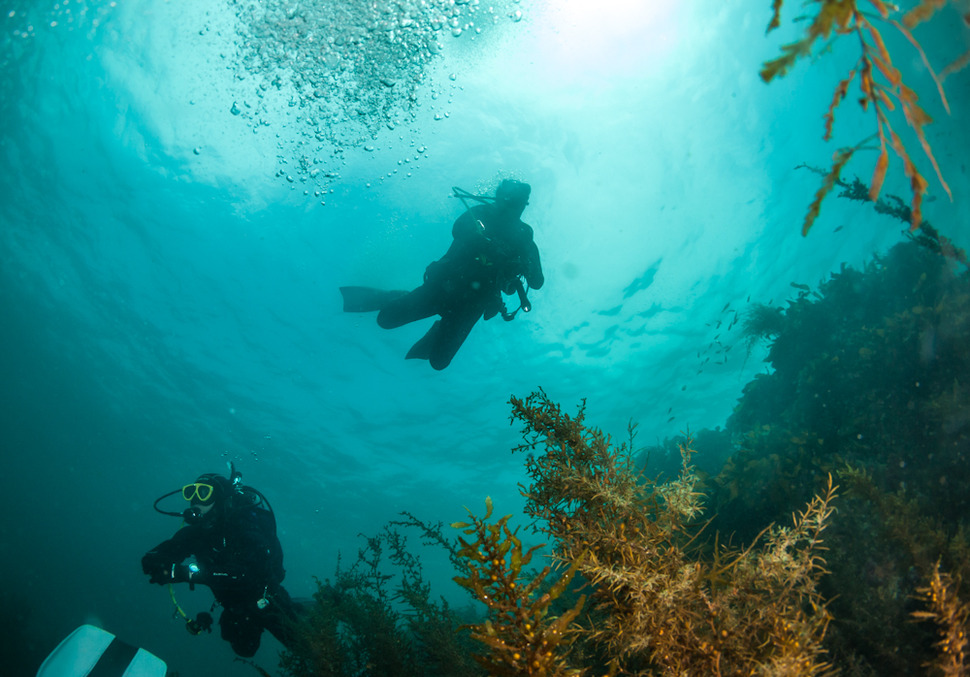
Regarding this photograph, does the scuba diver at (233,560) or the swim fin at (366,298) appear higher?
the swim fin at (366,298)

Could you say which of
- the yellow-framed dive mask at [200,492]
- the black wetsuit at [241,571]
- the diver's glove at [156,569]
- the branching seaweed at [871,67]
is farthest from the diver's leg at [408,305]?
the branching seaweed at [871,67]

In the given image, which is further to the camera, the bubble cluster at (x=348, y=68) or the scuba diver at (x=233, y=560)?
the bubble cluster at (x=348, y=68)

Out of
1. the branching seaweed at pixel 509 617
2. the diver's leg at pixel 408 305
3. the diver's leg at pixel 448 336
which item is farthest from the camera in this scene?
the diver's leg at pixel 448 336

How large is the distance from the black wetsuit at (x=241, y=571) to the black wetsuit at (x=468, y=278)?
460 cm

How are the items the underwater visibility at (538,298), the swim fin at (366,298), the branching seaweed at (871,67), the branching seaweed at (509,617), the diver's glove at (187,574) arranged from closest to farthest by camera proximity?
the branching seaweed at (871,67)
the branching seaweed at (509,617)
the underwater visibility at (538,298)
the diver's glove at (187,574)
the swim fin at (366,298)

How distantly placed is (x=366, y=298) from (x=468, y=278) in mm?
2502

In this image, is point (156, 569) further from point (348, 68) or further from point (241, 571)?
point (348, 68)

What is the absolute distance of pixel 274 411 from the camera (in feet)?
81.7

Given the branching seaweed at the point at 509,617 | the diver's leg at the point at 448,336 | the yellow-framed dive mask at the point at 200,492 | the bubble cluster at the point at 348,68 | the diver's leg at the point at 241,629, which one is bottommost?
the branching seaweed at the point at 509,617

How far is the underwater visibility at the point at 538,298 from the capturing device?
230 centimetres

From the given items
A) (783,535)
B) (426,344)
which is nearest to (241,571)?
(426,344)

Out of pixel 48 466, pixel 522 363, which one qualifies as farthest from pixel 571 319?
pixel 48 466

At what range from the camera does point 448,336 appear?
8.42 m

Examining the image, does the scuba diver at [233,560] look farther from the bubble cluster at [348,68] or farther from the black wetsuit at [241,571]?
the bubble cluster at [348,68]
